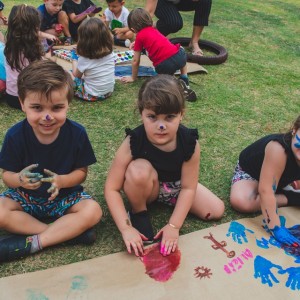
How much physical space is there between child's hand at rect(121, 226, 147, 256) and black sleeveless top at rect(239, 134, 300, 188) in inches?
32.6

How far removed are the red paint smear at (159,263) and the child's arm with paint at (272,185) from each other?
1.75 feet

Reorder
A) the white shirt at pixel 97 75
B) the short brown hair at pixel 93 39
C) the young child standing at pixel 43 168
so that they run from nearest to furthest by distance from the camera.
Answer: the young child standing at pixel 43 168, the short brown hair at pixel 93 39, the white shirt at pixel 97 75

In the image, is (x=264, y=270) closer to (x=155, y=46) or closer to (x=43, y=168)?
(x=43, y=168)

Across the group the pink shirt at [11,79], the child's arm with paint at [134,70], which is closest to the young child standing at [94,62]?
the child's arm with paint at [134,70]

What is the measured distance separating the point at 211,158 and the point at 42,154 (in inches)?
50.7

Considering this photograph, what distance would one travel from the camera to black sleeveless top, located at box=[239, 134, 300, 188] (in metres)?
2.00

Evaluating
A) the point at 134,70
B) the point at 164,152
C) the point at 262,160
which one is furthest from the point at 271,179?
the point at 134,70

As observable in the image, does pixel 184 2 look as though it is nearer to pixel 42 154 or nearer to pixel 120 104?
pixel 120 104

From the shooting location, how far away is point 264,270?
1.83 metres

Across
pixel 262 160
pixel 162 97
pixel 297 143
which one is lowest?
pixel 262 160

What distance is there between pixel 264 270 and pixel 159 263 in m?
0.50

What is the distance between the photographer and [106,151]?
8.82ft

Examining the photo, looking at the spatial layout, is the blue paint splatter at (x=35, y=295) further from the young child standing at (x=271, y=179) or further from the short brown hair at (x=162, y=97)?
the young child standing at (x=271, y=179)

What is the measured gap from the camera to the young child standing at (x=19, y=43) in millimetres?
3094
